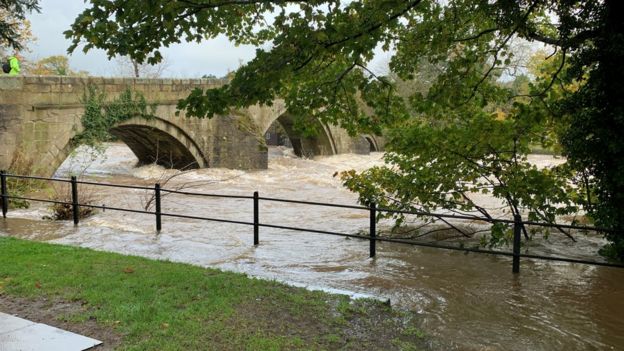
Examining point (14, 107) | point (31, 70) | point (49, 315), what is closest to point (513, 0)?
point (49, 315)

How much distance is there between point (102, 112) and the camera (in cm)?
1809

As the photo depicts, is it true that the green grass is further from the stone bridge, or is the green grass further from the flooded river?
the stone bridge

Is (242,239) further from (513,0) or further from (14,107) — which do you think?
(14,107)

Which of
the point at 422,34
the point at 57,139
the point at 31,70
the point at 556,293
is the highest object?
the point at 31,70

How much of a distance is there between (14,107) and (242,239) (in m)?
9.01

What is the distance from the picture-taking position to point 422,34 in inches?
308

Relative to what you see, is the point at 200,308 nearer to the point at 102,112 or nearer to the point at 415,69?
the point at 415,69

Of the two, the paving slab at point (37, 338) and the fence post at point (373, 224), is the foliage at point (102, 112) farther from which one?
the paving slab at point (37, 338)

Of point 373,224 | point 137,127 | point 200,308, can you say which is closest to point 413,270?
point 373,224

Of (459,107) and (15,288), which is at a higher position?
(459,107)

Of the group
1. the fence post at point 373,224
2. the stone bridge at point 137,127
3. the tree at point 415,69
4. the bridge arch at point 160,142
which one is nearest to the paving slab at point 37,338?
the tree at point 415,69

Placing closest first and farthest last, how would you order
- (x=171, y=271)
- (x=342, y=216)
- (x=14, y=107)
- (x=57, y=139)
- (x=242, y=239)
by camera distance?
1. (x=171, y=271)
2. (x=242, y=239)
3. (x=342, y=216)
4. (x=14, y=107)
5. (x=57, y=139)

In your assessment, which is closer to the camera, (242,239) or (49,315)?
(49,315)

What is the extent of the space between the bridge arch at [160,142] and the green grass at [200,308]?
14.0 m
